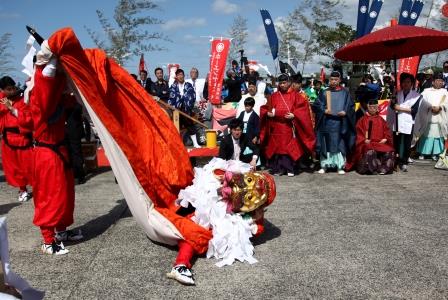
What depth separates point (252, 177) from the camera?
3.61 m

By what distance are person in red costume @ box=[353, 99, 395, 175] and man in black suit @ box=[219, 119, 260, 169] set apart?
1.88 m

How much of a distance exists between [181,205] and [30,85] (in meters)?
1.62

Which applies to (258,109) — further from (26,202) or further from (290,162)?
(26,202)

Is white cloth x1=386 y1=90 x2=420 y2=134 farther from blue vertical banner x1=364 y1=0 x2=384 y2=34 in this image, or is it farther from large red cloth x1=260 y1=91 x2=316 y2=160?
blue vertical banner x1=364 y1=0 x2=384 y2=34

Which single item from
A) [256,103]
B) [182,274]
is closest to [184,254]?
[182,274]

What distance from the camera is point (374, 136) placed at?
707cm

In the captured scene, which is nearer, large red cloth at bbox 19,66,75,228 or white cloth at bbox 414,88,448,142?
large red cloth at bbox 19,66,75,228

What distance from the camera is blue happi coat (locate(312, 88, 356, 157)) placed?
6988 millimetres

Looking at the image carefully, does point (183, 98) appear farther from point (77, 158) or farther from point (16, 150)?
point (16, 150)

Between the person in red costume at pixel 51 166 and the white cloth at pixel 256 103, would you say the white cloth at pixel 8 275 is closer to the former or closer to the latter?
the person in red costume at pixel 51 166

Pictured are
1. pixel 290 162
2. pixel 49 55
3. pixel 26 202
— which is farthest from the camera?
pixel 290 162

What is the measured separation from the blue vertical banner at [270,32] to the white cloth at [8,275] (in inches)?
524

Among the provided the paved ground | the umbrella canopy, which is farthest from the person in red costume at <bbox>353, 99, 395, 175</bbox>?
the paved ground

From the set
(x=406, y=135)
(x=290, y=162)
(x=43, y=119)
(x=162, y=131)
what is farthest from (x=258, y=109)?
(x=43, y=119)
